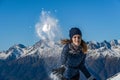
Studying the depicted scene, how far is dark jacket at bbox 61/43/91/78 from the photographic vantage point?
8812 millimetres

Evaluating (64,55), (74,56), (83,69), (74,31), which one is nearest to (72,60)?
(74,56)

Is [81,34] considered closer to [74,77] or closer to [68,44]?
[68,44]

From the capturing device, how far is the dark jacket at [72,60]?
28.9 ft

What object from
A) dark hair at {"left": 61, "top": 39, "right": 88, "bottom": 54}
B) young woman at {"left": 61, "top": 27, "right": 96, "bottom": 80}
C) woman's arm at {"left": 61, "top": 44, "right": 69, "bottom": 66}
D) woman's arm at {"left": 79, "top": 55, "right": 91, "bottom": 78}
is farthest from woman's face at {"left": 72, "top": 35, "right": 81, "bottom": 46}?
woman's arm at {"left": 79, "top": 55, "right": 91, "bottom": 78}

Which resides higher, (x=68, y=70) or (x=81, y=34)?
(x=81, y=34)

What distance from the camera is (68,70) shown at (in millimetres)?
8812

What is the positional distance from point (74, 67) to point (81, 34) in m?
0.82

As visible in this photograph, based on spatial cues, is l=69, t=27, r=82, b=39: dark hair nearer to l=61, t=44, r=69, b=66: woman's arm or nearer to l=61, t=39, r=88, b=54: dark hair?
l=61, t=39, r=88, b=54: dark hair

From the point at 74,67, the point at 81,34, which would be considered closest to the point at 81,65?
the point at 74,67

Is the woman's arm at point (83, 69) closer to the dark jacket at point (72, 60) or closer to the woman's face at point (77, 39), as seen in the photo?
the dark jacket at point (72, 60)

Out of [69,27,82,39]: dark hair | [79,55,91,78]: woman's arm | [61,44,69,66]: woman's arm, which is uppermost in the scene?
[69,27,82,39]: dark hair

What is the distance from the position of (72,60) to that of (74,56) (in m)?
0.12

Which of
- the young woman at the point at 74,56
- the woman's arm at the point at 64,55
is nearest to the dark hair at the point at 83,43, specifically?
the young woman at the point at 74,56

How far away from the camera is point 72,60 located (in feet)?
29.1
